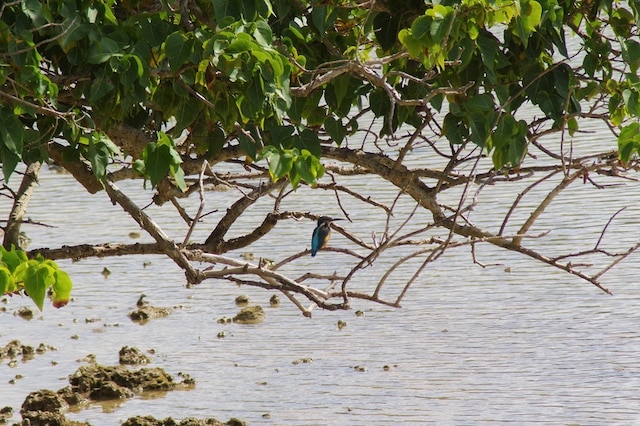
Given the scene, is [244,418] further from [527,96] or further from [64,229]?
[64,229]

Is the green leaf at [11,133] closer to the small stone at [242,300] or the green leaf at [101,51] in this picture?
the green leaf at [101,51]

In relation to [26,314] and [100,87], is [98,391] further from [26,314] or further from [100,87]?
[100,87]

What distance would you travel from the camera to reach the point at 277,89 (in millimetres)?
3393

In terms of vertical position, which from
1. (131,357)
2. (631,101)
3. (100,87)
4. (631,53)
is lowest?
(131,357)

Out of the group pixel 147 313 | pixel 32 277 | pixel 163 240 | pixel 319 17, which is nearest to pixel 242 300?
pixel 147 313

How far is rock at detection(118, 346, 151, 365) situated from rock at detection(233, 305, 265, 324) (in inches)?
44.7

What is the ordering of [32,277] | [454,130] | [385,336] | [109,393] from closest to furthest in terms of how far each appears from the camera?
[32,277] → [454,130] → [109,393] → [385,336]

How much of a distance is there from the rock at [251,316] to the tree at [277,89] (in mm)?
4807

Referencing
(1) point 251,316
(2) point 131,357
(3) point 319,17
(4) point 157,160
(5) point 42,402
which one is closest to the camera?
(4) point 157,160

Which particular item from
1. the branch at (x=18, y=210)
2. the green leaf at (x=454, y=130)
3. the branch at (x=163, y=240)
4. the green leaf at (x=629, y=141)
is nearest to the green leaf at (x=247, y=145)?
the branch at (x=163, y=240)

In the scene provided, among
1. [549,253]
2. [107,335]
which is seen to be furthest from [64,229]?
[549,253]

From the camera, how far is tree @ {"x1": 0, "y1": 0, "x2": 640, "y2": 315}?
338 cm

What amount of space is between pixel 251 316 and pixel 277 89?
6.09 meters

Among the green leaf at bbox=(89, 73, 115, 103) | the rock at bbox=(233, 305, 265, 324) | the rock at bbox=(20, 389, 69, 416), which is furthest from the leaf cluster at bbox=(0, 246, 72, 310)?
the rock at bbox=(233, 305, 265, 324)
